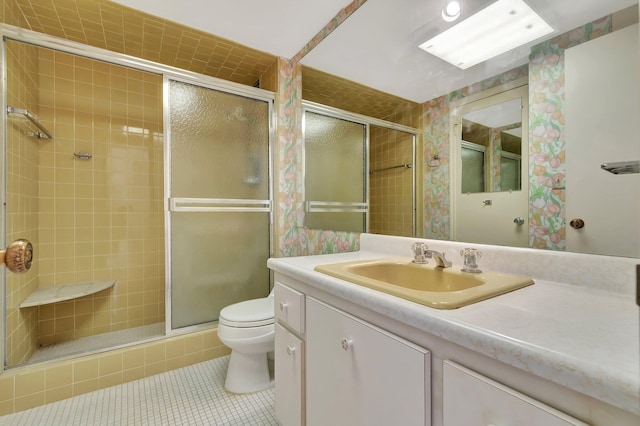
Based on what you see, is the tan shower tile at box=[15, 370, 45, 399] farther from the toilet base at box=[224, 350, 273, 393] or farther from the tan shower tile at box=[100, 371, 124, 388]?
the toilet base at box=[224, 350, 273, 393]

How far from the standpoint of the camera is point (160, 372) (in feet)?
5.92

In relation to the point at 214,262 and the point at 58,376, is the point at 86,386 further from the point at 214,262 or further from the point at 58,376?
the point at 214,262

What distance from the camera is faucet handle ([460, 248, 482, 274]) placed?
37.2 inches

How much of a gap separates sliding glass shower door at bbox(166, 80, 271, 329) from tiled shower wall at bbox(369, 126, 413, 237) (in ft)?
3.09

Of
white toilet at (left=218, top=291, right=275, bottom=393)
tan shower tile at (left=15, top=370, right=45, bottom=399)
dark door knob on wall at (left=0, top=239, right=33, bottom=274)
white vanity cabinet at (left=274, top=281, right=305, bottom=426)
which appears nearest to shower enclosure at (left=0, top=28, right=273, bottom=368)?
tan shower tile at (left=15, top=370, right=45, bottom=399)

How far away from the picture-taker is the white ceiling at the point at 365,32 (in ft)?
3.70

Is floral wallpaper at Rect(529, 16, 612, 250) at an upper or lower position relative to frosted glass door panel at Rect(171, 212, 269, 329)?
upper

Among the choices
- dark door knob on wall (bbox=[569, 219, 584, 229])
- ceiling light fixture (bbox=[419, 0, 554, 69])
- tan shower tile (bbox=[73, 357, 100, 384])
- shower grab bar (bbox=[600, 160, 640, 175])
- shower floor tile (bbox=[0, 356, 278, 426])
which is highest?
ceiling light fixture (bbox=[419, 0, 554, 69])

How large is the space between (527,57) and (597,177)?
1.57ft

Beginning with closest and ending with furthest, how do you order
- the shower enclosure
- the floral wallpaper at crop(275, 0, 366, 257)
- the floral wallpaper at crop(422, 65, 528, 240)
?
the floral wallpaper at crop(422, 65, 528, 240), the shower enclosure, the floral wallpaper at crop(275, 0, 366, 257)

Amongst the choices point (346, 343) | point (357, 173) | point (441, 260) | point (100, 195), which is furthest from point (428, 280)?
point (100, 195)

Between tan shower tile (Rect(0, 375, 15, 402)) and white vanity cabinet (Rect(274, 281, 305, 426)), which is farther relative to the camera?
tan shower tile (Rect(0, 375, 15, 402))

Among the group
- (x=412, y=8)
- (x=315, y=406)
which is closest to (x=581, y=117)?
(x=412, y=8)

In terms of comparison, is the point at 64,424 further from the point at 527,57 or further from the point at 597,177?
the point at 527,57
